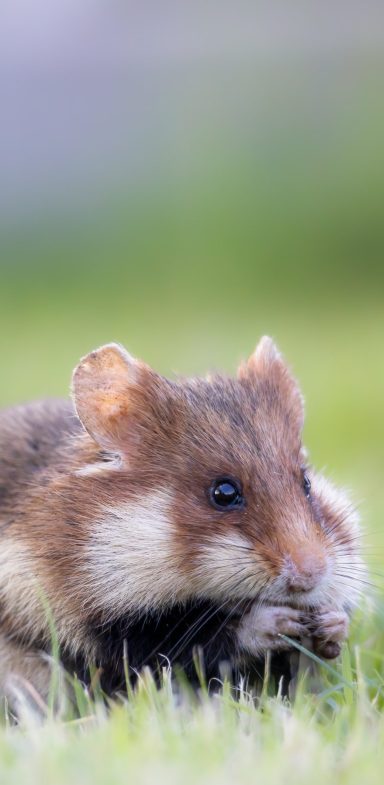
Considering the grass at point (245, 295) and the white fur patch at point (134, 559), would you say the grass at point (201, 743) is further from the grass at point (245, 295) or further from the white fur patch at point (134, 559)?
the grass at point (245, 295)

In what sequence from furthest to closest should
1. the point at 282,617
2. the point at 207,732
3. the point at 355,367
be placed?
the point at 355,367 < the point at 282,617 < the point at 207,732

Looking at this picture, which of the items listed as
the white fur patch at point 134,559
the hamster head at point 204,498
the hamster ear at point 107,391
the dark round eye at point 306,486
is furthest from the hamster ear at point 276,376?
the white fur patch at point 134,559

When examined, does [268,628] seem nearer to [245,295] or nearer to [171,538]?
[171,538]

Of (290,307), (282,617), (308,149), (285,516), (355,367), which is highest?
(308,149)

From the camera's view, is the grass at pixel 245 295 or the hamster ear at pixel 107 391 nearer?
the hamster ear at pixel 107 391

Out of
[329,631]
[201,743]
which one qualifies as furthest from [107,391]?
[201,743]

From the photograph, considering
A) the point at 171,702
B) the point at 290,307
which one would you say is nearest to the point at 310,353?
the point at 290,307

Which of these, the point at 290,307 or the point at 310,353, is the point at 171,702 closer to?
the point at 310,353
